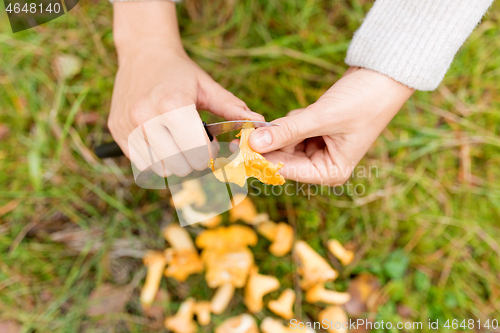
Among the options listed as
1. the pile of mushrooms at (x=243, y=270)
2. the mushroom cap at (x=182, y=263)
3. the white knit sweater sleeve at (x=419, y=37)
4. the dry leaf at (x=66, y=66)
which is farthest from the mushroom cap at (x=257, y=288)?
the dry leaf at (x=66, y=66)

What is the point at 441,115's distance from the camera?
2748 millimetres

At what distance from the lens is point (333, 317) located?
2.41m

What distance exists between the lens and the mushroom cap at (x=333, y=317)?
2.41 m

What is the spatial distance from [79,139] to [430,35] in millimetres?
2587

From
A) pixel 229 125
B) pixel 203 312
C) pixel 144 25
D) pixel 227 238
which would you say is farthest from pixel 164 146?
pixel 203 312

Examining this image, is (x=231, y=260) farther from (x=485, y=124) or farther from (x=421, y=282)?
(x=485, y=124)

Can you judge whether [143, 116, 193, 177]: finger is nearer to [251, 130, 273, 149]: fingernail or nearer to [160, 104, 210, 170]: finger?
[160, 104, 210, 170]: finger

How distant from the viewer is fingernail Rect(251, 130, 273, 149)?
1598 mm

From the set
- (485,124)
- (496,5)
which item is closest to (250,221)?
(485,124)

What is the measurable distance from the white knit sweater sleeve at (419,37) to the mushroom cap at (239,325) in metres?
1.94

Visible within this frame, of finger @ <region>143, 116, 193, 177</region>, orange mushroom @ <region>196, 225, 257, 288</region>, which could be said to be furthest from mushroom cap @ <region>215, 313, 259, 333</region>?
finger @ <region>143, 116, 193, 177</region>

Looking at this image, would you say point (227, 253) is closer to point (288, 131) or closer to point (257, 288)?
point (257, 288)

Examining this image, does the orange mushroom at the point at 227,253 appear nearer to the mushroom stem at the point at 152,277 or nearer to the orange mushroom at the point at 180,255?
the orange mushroom at the point at 180,255

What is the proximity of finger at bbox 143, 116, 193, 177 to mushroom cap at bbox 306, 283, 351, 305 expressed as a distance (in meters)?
1.40
